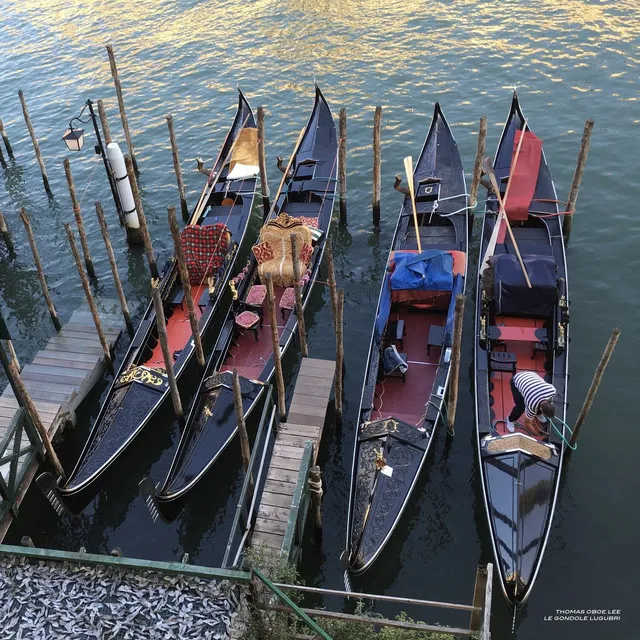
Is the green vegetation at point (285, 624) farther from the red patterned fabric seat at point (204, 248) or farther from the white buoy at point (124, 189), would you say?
the white buoy at point (124, 189)

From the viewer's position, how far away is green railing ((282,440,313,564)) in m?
8.93

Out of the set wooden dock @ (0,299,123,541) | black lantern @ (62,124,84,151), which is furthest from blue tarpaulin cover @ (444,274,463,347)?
black lantern @ (62,124,84,151)

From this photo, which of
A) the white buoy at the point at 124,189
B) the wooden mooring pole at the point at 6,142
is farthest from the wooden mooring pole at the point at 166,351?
the wooden mooring pole at the point at 6,142

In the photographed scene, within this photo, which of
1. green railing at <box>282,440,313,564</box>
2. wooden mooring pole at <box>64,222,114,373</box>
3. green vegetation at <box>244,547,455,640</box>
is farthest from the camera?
wooden mooring pole at <box>64,222,114,373</box>

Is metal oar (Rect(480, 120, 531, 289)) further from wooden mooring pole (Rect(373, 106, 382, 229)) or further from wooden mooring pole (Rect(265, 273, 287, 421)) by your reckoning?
wooden mooring pole (Rect(265, 273, 287, 421))

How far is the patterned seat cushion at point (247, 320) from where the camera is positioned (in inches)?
520

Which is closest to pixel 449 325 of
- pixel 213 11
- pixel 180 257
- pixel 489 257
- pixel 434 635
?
pixel 489 257

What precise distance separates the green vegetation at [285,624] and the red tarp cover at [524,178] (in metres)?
9.66

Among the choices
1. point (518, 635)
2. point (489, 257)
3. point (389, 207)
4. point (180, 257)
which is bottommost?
point (518, 635)

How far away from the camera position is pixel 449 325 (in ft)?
40.5

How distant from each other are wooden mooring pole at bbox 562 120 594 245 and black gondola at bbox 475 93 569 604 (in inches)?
15.4

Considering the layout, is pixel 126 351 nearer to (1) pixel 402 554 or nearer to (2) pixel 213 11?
(1) pixel 402 554

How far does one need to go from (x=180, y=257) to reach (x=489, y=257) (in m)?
6.19

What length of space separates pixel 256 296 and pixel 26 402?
5.23m
